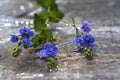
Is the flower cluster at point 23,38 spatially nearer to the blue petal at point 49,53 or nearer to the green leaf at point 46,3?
the blue petal at point 49,53

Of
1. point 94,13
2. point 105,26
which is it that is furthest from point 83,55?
point 94,13

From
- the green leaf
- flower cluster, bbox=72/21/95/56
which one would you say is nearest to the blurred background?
the green leaf

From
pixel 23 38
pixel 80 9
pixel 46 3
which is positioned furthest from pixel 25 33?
pixel 80 9

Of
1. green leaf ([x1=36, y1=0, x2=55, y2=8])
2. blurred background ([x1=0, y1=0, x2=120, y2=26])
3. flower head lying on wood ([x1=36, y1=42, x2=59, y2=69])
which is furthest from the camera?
blurred background ([x1=0, y1=0, x2=120, y2=26])

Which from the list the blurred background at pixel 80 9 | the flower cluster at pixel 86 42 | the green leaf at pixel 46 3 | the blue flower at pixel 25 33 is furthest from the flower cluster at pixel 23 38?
the blurred background at pixel 80 9

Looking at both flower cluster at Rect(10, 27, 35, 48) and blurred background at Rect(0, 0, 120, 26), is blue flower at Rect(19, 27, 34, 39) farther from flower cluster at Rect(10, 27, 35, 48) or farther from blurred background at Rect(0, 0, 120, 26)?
blurred background at Rect(0, 0, 120, 26)

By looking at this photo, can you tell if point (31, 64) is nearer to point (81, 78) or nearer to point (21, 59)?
point (21, 59)

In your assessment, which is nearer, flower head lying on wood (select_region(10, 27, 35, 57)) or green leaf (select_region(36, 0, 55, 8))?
flower head lying on wood (select_region(10, 27, 35, 57))

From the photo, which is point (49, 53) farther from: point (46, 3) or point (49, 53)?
point (46, 3)
